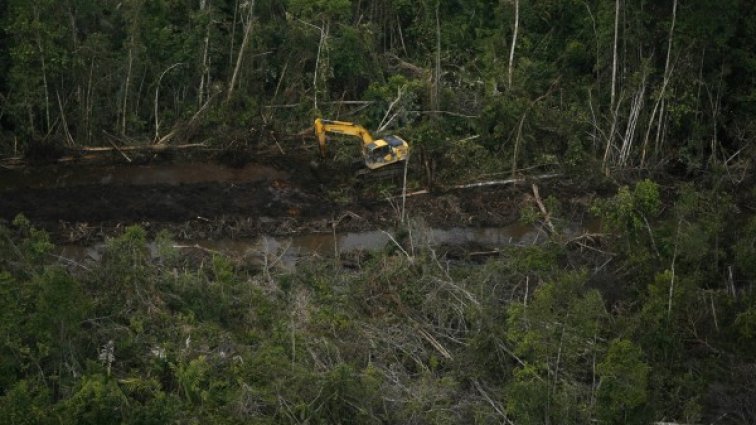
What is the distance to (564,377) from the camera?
Answer: 13.4 metres

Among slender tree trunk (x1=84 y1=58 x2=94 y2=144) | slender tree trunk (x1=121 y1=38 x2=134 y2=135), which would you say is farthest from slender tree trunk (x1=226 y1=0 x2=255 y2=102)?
slender tree trunk (x1=84 y1=58 x2=94 y2=144)

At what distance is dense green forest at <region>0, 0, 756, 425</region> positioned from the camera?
1316 cm

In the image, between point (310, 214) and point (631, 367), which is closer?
point (631, 367)

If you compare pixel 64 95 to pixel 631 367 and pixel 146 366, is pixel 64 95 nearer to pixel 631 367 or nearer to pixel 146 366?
pixel 146 366

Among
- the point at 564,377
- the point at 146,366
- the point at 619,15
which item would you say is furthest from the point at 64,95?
the point at 564,377

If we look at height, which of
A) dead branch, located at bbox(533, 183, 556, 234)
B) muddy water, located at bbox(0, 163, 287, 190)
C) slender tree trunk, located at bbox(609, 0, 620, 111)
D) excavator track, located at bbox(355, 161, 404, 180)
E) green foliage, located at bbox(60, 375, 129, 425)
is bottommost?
muddy water, located at bbox(0, 163, 287, 190)

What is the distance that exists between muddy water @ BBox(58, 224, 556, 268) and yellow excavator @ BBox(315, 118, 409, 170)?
1811 mm

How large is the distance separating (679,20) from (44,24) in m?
11.6

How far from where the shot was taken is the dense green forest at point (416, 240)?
13164 millimetres

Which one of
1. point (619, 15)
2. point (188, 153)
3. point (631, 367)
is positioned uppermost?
point (619, 15)

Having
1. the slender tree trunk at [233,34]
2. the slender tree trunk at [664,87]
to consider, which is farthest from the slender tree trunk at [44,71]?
the slender tree trunk at [664,87]

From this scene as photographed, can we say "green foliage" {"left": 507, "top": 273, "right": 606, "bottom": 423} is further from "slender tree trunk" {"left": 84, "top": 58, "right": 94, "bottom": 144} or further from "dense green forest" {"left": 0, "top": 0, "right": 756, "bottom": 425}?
"slender tree trunk" {"left": 84, "top": 58, "right": 94, "bottom": 144}

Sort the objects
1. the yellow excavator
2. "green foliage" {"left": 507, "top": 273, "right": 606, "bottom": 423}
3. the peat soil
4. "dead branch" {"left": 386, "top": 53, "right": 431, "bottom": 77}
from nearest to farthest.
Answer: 1. "green foliage" {"left": 507, "top": 273, "right": 606, "bottom": 423}
2. the peat soil
3. the yellow excavator
4. "dead branch" {"left": 386, "top": 53, "right": 431, "bottom": 77}

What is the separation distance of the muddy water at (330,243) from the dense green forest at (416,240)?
1.48ft
